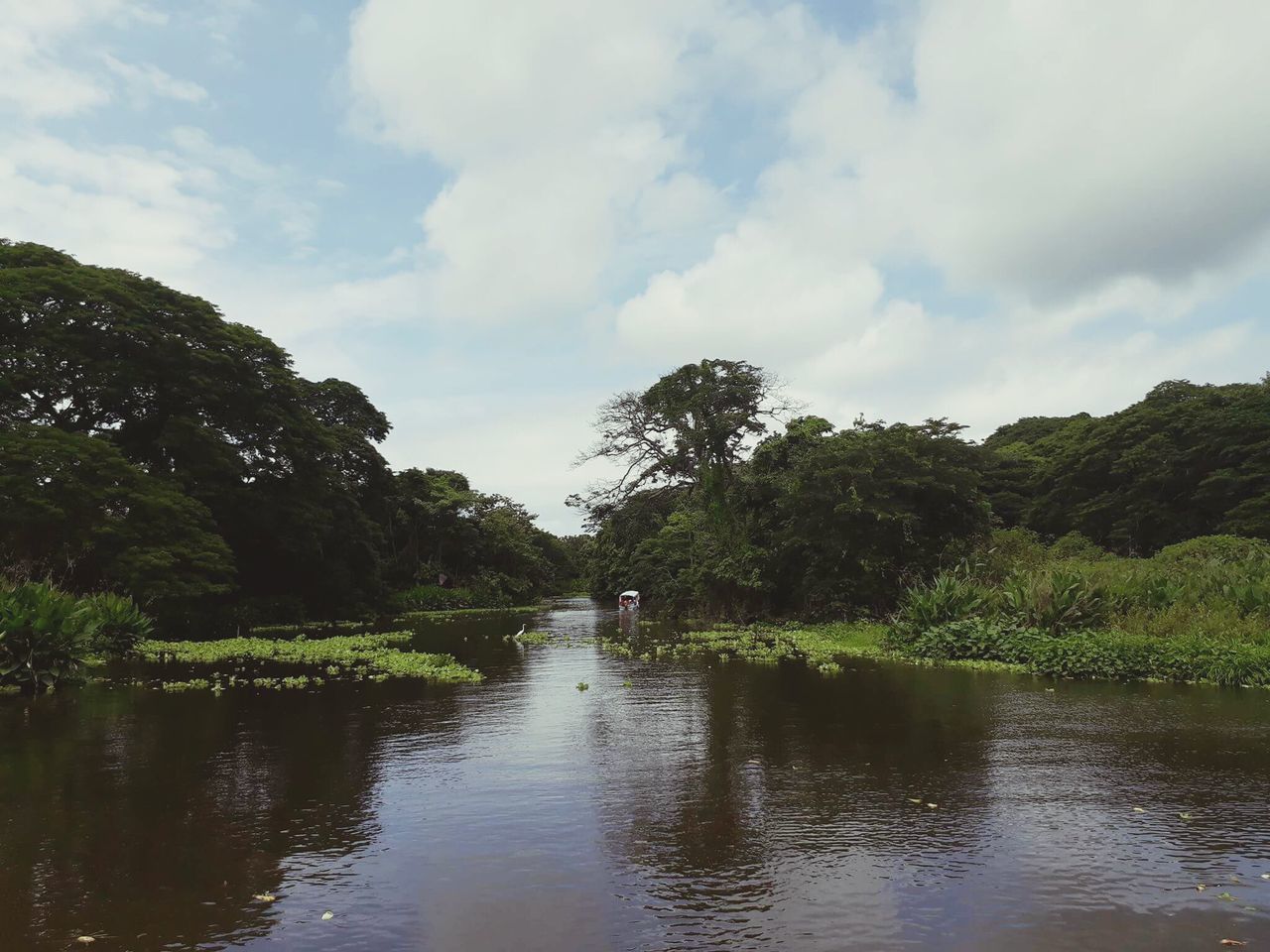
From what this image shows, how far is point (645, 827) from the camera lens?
20.8 ft

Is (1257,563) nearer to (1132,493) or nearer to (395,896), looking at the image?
(395,896)

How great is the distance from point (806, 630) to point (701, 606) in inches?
347

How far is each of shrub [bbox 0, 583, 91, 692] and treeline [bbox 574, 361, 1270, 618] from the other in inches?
761

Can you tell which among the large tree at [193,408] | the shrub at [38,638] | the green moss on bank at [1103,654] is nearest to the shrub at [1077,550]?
the green moss on bank at [1103,654]

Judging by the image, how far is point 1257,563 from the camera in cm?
1775

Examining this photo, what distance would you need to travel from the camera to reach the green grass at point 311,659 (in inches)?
616

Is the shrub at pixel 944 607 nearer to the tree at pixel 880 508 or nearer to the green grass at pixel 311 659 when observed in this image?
the tree at pixel 880 508

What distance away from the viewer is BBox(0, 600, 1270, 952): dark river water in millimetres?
4551

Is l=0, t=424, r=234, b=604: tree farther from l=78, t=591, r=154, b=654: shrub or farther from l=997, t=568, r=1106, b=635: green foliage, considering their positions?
l=997, t=568, r=1106, b=635: green foliage

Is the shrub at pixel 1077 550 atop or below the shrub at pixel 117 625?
atop

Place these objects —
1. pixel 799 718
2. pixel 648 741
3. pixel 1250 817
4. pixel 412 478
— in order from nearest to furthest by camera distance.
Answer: pixel 1250 817 → pixel 648 741 → pixel 799 718 → pixel 412 478

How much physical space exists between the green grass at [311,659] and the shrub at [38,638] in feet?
5.40

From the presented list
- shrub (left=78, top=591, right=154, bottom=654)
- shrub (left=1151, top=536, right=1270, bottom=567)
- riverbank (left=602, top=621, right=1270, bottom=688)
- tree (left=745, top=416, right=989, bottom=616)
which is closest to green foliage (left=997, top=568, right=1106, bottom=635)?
riverbank (left=602, top=621, right=1270, bottom=688)

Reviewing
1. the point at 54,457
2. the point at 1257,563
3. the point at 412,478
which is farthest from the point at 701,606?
the point at 412,478
